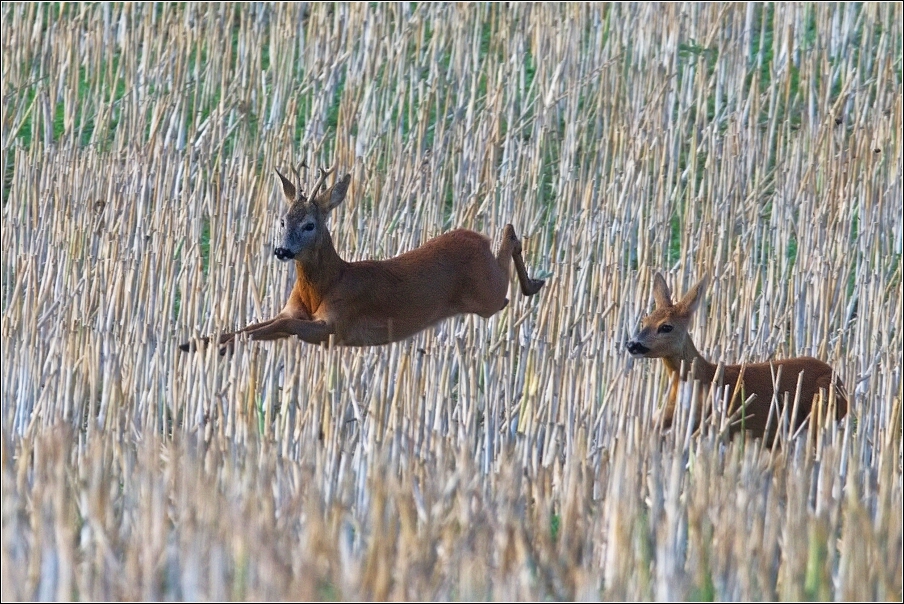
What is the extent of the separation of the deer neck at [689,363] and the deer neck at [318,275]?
1.40 meters

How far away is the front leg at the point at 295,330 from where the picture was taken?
609cm

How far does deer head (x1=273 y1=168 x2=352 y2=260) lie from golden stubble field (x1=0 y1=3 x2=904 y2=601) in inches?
13.9

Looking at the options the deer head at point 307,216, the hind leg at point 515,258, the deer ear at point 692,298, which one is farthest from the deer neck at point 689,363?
the deer head at point 307,216

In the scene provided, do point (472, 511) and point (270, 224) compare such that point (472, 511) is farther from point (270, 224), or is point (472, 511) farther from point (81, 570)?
point (270, 224)

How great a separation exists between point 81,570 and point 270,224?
176 inches

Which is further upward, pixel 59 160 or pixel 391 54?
pixel 391 54

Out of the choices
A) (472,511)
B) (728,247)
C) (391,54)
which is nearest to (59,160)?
(391,54)

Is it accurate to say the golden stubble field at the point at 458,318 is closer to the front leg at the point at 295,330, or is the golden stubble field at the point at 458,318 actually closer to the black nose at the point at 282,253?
the front leg at the point at 295,330

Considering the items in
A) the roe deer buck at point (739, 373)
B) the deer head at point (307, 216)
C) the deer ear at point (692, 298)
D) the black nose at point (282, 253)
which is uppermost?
the deer head at point (307, 216)

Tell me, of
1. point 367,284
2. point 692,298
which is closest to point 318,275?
point 367,284

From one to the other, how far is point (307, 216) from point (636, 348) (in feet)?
4.61

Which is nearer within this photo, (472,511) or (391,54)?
(472,511)

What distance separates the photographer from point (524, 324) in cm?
714

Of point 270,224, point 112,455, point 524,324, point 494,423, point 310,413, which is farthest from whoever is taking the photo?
point 270,224
